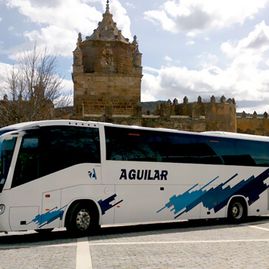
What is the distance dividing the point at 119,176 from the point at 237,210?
5.60m

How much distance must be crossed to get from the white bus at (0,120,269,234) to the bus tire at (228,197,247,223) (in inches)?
1.3

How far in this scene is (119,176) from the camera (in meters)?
16.1

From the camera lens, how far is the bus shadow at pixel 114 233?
13922 millimetres

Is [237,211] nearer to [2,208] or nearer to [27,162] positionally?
[27,162]

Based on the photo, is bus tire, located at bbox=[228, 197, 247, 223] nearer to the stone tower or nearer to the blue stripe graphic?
the blue stripe graphic

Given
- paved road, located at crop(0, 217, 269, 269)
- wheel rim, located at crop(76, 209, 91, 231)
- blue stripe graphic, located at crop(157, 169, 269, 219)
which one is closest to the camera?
paved road, located at crop(0, 217, 269, 269)

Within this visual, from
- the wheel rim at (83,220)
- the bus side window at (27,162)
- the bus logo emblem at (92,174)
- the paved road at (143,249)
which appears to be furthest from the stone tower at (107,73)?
the bus side window at (27,162)

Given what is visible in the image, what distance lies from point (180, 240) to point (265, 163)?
8004 millimetres

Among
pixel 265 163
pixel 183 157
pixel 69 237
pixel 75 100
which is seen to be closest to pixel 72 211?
pixel 69 237

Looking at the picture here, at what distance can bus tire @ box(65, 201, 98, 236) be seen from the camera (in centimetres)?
1489

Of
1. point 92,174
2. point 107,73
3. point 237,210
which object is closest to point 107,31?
point 107,73

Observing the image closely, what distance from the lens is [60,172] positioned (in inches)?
578

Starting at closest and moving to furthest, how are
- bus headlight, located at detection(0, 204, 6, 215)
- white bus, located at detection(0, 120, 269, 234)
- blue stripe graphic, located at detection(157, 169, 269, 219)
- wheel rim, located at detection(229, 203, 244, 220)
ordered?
bus headlight, located at detection(0, 204, 6, 215), white bus, located at detection(0, 120, 269, 234), blue stripe graphic, located at detection(157, 169, 269, 219), wheel rim, located at detection(229, 203, 244, 220)

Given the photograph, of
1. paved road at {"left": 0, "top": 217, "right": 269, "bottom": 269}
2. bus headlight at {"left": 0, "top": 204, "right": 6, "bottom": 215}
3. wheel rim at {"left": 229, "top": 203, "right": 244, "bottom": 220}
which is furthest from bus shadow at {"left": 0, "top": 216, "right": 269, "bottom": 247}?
bus headlight at {"left": 0, "top": 204, "right": 6, "bottom": 215}
